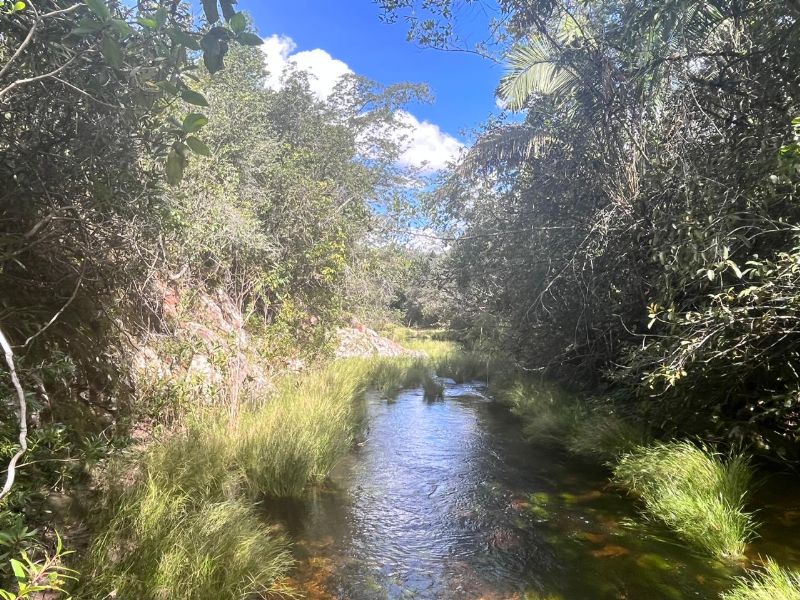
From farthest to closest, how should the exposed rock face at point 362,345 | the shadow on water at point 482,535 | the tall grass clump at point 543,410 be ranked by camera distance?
the exposed rock face at point 362,345
the tall grass clump at point 543,410
the shadow on water at point 482,535

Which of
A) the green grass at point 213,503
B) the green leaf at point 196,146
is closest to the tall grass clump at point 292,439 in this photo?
the green grass at point 213,503

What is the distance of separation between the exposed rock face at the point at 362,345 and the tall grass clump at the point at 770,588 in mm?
13467

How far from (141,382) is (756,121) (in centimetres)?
761

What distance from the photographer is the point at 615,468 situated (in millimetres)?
6754

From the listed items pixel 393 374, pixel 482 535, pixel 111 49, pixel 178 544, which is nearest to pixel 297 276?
pixel 393 374

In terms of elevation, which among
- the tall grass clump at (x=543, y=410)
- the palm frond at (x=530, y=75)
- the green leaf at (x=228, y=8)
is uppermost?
the palm frond at (x=530, y=75)

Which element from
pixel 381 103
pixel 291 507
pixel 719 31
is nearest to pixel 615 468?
pixel 291 507

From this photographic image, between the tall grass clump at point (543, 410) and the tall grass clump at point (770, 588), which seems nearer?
the tall grass clump at point (770, 588)

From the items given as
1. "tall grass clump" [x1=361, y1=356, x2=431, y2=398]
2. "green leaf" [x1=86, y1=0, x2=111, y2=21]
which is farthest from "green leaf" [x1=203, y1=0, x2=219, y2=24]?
"tall grass clump" [x1=361, y1=356, x2=431, y2=398]

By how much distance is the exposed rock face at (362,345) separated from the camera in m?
18.1

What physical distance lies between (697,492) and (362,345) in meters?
14.9

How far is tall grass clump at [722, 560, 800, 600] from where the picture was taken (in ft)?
11.4

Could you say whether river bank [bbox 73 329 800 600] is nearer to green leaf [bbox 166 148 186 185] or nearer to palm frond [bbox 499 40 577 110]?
green leaf [bbox 166 148 186 185]

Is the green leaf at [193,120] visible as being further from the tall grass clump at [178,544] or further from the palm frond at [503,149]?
the palm frond at [503,149]
